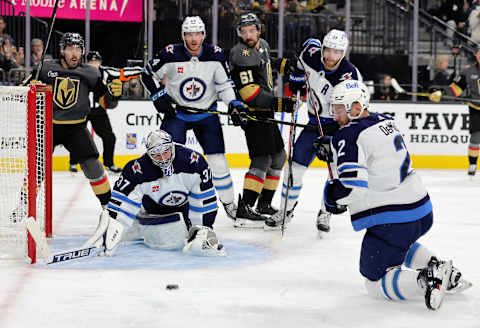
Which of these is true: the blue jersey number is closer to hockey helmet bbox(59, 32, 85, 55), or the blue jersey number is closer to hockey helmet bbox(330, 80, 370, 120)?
hockey helmet bbox(330, 80, 370, 120)

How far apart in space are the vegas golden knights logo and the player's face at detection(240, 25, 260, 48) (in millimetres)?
1071

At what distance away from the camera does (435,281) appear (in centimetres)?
283

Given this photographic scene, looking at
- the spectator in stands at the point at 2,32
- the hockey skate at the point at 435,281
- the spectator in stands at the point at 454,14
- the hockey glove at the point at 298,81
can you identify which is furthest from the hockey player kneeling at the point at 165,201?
the spectator in stands at the point at 454,14

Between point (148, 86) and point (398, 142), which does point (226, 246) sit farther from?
point (398, 142)

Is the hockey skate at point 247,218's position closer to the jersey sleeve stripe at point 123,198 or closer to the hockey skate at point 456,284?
the jersey sleeve stripe at point 123,198

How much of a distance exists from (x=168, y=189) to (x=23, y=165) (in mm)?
753

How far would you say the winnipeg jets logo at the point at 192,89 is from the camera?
15.6 ft

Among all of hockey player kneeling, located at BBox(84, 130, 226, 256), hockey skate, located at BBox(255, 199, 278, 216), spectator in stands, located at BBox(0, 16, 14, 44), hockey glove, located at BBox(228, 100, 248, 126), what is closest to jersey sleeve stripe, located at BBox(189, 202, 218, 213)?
hockey player kneeling, located at BBox(84, 130, 226, 256)

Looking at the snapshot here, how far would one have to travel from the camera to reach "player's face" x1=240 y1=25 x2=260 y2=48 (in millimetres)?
4844

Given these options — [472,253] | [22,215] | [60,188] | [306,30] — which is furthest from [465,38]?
[22,215]

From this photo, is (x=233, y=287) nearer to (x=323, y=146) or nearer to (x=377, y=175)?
(x=323, y=146)

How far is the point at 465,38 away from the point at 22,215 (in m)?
7.89

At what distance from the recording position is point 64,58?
485 centimetres

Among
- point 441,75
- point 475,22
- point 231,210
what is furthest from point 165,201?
point 475,22
